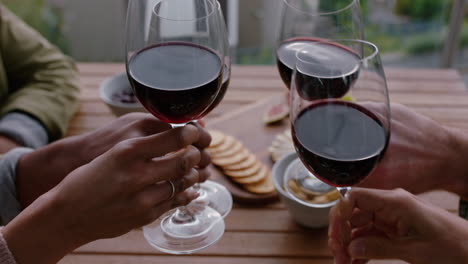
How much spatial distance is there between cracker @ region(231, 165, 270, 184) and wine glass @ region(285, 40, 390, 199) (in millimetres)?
392

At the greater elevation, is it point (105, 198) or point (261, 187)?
point (105, 198)

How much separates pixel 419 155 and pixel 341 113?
381 millimetres

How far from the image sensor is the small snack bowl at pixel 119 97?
139 cm

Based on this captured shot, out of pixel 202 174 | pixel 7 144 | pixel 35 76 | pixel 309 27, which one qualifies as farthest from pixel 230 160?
pixel 35 76

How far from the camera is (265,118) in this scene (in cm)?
150

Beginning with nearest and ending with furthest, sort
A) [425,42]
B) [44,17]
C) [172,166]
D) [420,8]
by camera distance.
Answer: [172,166] < [420,8] < [425,42] < [44,17]

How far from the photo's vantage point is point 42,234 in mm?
903

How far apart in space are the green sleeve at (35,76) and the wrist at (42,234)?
577 millimetres

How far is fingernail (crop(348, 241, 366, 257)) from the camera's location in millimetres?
854

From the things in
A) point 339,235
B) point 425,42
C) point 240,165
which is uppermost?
point 339,235

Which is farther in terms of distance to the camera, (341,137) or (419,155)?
(419,155)

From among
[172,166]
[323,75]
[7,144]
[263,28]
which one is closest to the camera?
[323,75]

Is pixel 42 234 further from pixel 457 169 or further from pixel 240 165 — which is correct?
pixel 457 169

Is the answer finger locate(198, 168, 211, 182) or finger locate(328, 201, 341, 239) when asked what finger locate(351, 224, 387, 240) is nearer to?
finger locate(328, 201, 341, 239)
